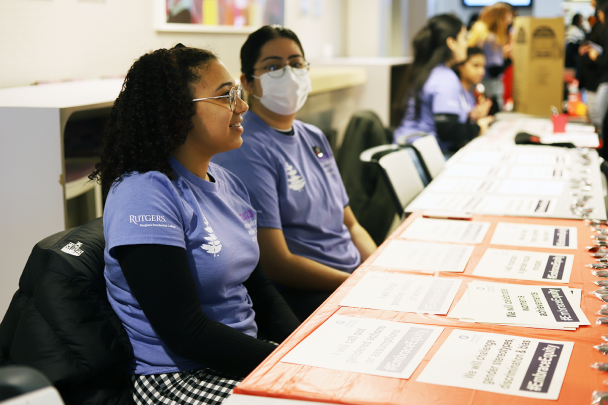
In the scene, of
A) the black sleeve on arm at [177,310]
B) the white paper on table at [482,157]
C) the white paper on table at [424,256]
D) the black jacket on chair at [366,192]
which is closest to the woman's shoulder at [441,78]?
the white paper on table at [482,157]

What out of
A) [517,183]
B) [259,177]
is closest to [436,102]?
[517,183]

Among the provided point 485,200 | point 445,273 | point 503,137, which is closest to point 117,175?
point 445,273

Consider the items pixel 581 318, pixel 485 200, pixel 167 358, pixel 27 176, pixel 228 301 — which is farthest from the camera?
pixel 485 200

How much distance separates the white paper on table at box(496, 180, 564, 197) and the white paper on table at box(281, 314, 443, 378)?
1.28m

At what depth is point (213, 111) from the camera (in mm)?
1332

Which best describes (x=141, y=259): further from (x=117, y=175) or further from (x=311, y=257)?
(x=311, y=257)

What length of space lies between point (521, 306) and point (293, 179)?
0.87m

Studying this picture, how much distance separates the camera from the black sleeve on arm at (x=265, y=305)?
58.8 inches

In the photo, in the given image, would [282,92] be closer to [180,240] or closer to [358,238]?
[358,238]

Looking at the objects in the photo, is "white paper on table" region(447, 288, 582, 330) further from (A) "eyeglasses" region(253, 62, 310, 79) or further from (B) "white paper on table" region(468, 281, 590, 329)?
(A) "eyeglasses" region(253, 62, 310, 79)

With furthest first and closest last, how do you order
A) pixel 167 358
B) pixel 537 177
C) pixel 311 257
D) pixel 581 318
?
pixel 537 177
pixel 311 257
pixel 167 358
pixel 581 318

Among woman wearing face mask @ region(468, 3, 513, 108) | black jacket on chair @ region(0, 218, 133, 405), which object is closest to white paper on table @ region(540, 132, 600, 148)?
woman wearing face mask @ region(468, 3, 513, 108)

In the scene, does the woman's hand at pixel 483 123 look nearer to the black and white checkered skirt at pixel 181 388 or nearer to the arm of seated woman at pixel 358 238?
the arm of seated woman at pixel 358 238

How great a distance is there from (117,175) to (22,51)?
98cm
